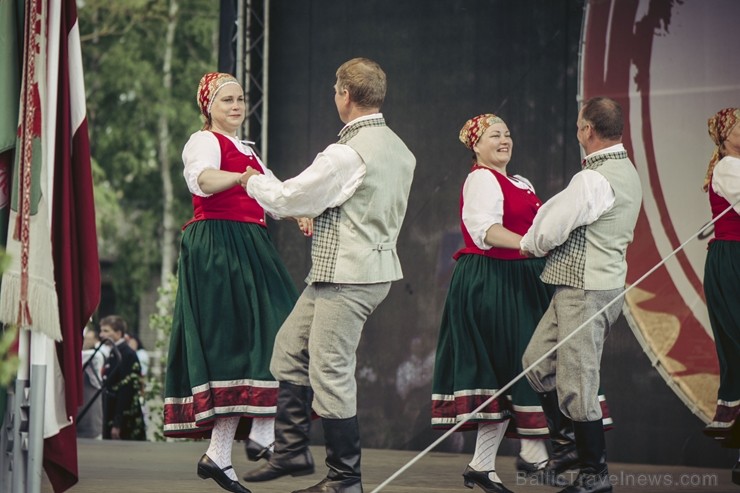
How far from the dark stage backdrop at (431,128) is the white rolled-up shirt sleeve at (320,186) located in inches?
97.7

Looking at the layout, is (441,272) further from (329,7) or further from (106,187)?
(106,187)

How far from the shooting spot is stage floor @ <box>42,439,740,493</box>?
15.6 ft

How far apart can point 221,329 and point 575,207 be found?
1413 millimetres

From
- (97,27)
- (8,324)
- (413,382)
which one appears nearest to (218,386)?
(8,324)

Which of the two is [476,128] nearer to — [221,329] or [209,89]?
[209,89]

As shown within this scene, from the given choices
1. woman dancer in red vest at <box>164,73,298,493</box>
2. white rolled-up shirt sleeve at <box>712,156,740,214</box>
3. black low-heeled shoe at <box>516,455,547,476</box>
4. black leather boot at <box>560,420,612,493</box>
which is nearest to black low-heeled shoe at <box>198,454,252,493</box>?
woman dancer in red vest at <box>164,73,298,493</box>

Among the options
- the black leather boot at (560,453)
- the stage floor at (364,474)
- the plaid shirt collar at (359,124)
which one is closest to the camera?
the plaid shirt collar at (359,124)

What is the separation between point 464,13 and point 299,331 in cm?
291

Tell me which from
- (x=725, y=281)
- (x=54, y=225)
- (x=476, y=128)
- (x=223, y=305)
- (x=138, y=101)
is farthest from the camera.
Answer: (x=138, y=101)

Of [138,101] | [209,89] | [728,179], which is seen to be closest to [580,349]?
[728,179]

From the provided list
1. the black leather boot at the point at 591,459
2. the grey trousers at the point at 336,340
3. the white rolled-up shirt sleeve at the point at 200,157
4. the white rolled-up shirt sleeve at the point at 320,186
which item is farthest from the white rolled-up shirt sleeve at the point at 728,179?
the white rolled-up shirt sleeve at the point at 200,157

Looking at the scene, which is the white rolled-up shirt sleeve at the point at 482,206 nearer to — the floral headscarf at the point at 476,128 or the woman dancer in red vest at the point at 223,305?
the floral headscarf at the point at 476,128

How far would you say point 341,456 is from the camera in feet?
13.1

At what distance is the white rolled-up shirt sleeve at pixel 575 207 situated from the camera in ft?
13.9
